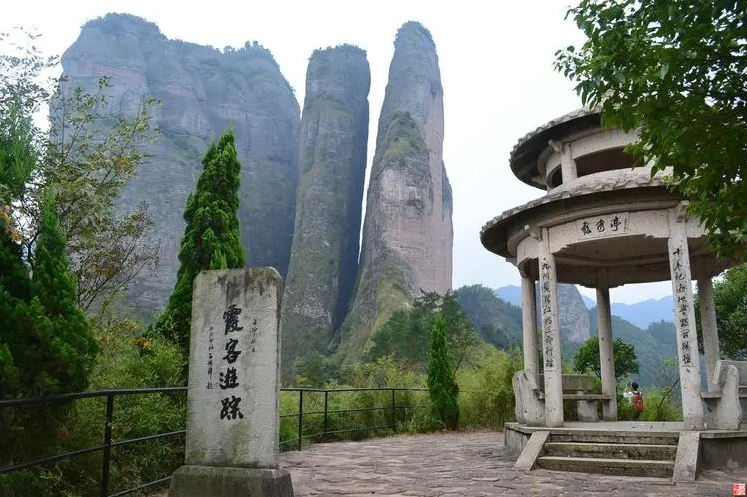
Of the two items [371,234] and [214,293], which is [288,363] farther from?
[214,293]

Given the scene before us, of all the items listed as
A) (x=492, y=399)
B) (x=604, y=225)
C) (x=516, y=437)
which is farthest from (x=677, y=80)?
(x=492, y=399)

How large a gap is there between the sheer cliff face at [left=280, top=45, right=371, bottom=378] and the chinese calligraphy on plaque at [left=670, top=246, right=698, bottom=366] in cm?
4846

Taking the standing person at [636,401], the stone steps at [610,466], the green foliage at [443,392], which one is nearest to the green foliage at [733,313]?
the standing person at [636,401]

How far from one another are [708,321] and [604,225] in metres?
3.41

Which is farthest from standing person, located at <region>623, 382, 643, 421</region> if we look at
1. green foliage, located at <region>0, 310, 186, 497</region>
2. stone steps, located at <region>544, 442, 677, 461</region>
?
green foliage, located at <region>0, 310, 186, 497</region>

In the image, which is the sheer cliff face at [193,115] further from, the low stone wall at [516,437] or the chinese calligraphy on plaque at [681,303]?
the chinese calligraphy on plaque at [681,303]

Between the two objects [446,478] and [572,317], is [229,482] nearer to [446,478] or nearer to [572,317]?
[446,478]

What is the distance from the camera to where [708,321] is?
9.76 m

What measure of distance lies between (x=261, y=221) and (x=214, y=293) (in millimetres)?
66655

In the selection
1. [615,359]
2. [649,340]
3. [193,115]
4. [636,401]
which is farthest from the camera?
[193,115]

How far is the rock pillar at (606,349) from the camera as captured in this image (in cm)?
1098

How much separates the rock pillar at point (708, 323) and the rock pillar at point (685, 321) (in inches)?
91.1

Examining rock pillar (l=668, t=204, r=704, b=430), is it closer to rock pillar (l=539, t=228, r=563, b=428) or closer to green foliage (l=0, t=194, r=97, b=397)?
rock pillar (l=539, t=228, r=563, b=428)

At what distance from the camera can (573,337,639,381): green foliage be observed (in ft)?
50.8
